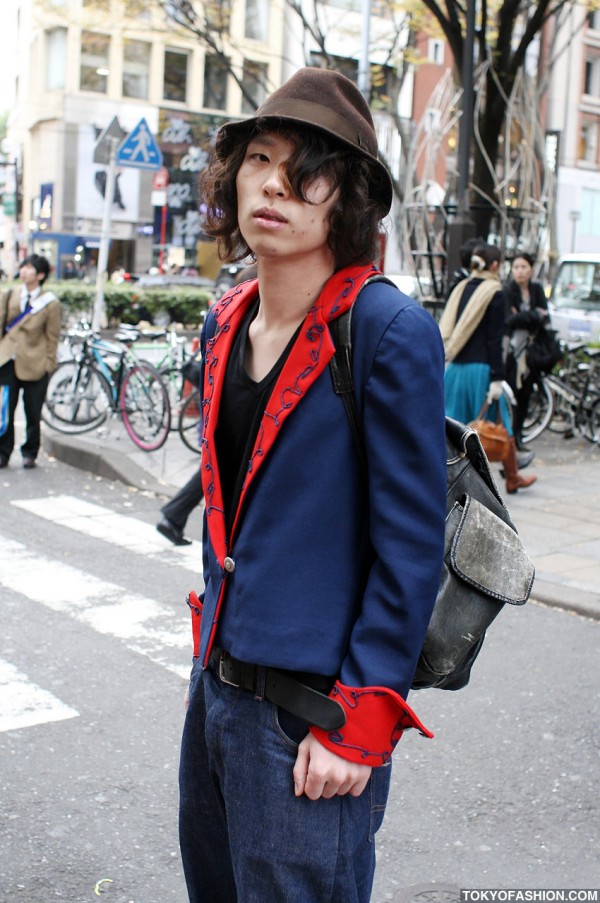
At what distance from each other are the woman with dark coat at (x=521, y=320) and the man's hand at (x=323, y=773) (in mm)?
9075

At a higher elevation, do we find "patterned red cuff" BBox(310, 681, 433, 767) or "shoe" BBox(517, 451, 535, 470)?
"patterned red cuff" BBox(310, 681, 433, 767)

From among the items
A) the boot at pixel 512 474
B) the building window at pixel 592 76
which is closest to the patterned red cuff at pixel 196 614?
the boot at pixel 512 474

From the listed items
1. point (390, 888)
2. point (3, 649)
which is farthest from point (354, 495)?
point (3, 649)

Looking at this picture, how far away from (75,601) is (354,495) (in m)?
4.33

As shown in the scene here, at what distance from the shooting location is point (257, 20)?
4241 centimetres

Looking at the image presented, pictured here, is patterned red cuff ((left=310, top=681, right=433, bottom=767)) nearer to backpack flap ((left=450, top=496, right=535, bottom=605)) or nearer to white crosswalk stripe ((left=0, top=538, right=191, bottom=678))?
backpack flap ((left=450, top=496, right=535, bottom=605))

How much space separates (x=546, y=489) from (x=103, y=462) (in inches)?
152

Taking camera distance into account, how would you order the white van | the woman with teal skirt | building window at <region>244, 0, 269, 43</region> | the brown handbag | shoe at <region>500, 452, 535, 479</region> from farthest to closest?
building window at <region>244, 0, 269, 43</region>, the white van, shoe at <region>500, 452, 535, 479</region>, the woman with teal skirt, the brown handbag

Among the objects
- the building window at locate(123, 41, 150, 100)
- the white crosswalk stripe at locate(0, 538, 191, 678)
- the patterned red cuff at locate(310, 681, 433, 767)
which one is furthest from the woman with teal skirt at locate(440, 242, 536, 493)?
the building window at locate(123, 41, 150, 100)

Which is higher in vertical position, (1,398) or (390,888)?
(1,398)

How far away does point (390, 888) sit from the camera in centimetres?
321

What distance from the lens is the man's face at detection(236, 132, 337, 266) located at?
188cm

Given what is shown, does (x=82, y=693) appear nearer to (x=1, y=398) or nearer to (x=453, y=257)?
(x=1, y=398)

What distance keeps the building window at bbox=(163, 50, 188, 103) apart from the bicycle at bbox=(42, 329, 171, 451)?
32.7 metres
